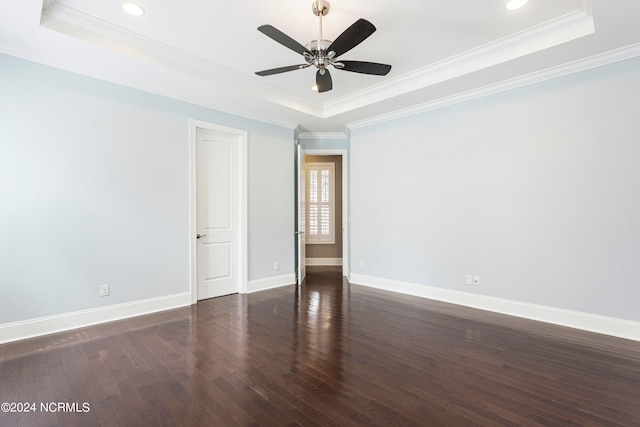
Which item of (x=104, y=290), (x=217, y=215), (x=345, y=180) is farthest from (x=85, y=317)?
Result: (x=345, y=180)

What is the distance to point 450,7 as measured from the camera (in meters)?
2.62

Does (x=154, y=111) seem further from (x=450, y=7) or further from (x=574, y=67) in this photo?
(x=574, y=67)

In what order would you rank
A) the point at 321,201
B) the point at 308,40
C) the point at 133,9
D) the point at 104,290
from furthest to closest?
the point at 321,201, the point at 104,290, the point at 308,40, the point at 133,9

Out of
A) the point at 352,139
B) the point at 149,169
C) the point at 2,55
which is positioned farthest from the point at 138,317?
the point at 352,139

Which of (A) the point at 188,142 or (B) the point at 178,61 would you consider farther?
(A) the point at 188,142

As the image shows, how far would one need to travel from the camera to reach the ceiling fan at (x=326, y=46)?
7.25ft

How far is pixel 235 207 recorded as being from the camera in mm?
4758

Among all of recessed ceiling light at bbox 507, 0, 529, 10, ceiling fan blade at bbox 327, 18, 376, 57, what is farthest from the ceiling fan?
recessed ceiling light at bbox 507, 0, 529, 10

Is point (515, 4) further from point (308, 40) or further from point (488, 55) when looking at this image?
point (308, 40)

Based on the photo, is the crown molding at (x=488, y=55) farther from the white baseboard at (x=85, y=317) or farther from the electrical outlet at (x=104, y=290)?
the electrical outlet at (x=104, y=290)

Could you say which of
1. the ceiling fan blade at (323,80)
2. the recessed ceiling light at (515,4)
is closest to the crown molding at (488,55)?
the recessed ceiling light at (515,4)

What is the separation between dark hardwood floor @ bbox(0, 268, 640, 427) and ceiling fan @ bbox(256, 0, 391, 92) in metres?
2.57

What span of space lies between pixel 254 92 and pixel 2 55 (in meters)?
2.49

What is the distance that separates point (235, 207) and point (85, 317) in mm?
2286
